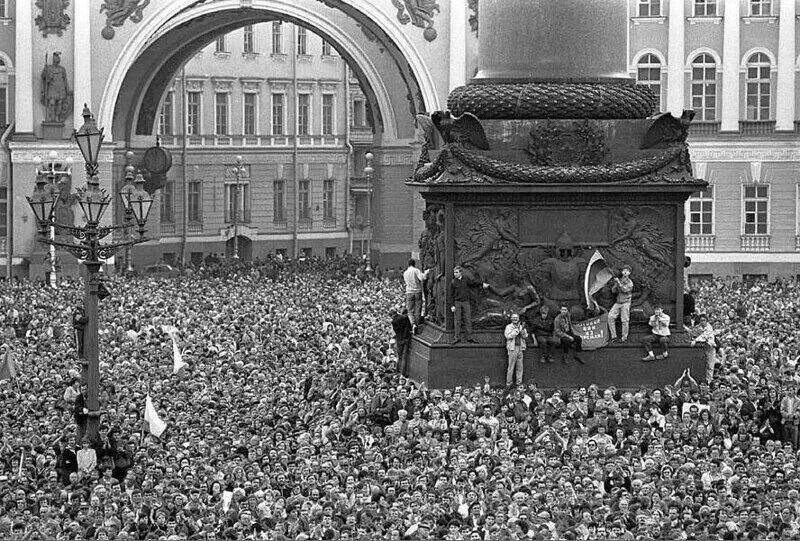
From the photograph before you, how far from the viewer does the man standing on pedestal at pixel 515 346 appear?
32031mm

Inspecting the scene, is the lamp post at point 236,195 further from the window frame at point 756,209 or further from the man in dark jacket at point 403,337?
the man in dark jacket at point 403,337

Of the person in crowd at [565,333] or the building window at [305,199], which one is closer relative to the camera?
the person in crowd at [565,333]

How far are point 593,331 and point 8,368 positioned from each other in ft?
31.5

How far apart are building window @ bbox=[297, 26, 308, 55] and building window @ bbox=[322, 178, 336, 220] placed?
5.14 m

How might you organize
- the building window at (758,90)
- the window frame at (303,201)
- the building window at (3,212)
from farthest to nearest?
the window frame at (303,201), the building window at (3,212), the building window at (758,90)

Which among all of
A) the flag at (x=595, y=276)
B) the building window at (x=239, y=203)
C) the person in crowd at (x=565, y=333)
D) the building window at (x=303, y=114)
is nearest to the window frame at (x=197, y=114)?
the building window at (x=239, y=203)

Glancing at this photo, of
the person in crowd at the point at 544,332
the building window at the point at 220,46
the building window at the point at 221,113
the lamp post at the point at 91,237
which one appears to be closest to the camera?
the lamp post at the point at 91,237

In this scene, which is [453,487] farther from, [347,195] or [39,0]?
[347,195]

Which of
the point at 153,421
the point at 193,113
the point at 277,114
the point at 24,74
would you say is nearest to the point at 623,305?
the point at 153,421

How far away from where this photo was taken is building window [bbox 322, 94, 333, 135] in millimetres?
89250

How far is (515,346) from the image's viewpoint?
1264 inches

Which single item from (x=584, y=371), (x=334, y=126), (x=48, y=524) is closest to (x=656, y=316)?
(x=584, y=371)

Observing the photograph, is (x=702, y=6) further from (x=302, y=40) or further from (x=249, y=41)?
(x=302, y=40)

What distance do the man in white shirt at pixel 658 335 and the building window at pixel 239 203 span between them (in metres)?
53.4
